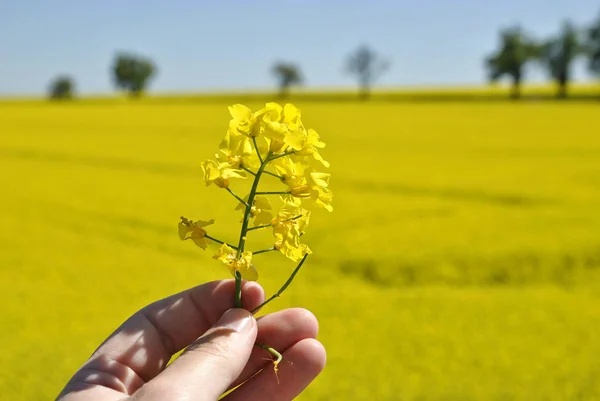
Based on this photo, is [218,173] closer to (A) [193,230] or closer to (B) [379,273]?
(A) [193,230]

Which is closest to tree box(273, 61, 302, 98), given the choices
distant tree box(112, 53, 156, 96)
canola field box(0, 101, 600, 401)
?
distant tree box(112, 53, 156, 96)

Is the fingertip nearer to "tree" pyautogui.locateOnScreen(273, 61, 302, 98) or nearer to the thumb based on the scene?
the thumb

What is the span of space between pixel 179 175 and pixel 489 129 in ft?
26.5

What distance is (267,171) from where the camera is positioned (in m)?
0.99

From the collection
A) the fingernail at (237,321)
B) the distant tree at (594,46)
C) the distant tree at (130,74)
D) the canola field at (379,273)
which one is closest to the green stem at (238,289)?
the fingernail at (237,321)

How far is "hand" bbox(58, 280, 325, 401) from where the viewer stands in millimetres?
1084

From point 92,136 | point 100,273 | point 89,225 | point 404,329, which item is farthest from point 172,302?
point 92,136

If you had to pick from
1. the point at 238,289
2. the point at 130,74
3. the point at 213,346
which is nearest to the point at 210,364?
the point at 213,346

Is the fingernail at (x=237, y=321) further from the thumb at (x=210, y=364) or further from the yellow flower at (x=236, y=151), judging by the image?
the yellow flower at (x=236, y=151)

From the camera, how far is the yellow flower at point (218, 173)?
966 mm

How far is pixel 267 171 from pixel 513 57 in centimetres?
4362

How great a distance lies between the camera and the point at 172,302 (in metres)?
1.32

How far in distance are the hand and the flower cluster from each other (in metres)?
0.16

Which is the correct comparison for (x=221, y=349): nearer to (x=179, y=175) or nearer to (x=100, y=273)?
(x=100, y=273)
